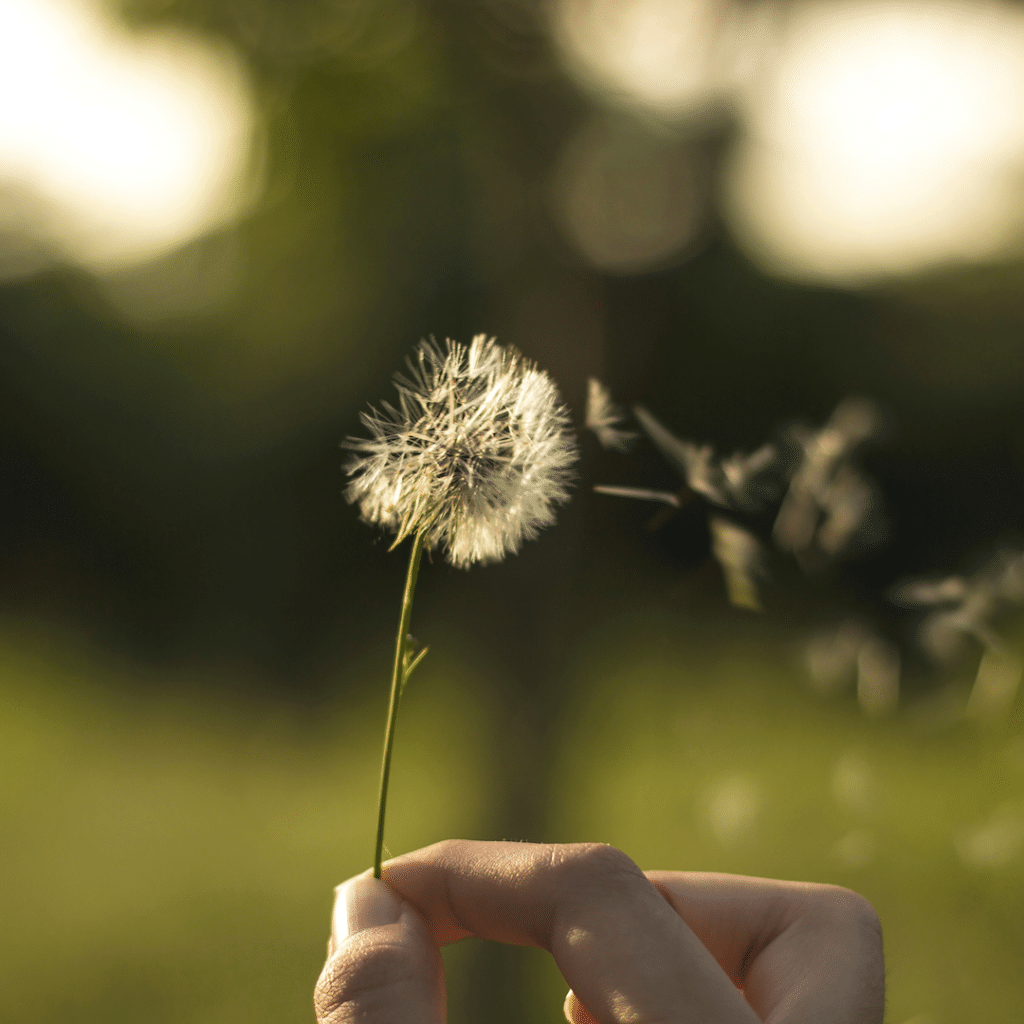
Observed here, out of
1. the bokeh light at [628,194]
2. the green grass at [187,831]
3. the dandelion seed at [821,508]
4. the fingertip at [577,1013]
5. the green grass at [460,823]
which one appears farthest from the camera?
the bokeh light at [628,194]

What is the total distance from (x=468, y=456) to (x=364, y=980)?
332 mm

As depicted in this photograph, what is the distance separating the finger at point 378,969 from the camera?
479 millimetres

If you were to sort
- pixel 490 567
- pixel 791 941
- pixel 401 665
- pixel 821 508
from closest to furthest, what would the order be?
pixel 401 665 → pixel 791 941 → pixel 821 508 → pixel 490 567

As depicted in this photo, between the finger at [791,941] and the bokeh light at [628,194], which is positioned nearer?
the finger at [791,941]

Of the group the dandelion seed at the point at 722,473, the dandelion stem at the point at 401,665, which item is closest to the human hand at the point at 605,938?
the dandelion stem at the point at 401,665

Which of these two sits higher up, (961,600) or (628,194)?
(628,194)

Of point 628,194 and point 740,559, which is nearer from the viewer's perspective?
point 740,559

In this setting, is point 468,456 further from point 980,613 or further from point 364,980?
point 980,613

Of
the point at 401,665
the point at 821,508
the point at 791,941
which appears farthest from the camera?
the point at 821,508

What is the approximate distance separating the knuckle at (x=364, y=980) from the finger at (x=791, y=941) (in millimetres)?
208

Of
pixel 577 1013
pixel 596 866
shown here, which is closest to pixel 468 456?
pixel 596 866

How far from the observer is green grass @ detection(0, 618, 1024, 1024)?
1341 mm

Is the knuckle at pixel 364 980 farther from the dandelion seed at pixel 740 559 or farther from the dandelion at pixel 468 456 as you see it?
the dandelion seed at pixel 740 559

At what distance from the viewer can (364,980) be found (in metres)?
0.48
